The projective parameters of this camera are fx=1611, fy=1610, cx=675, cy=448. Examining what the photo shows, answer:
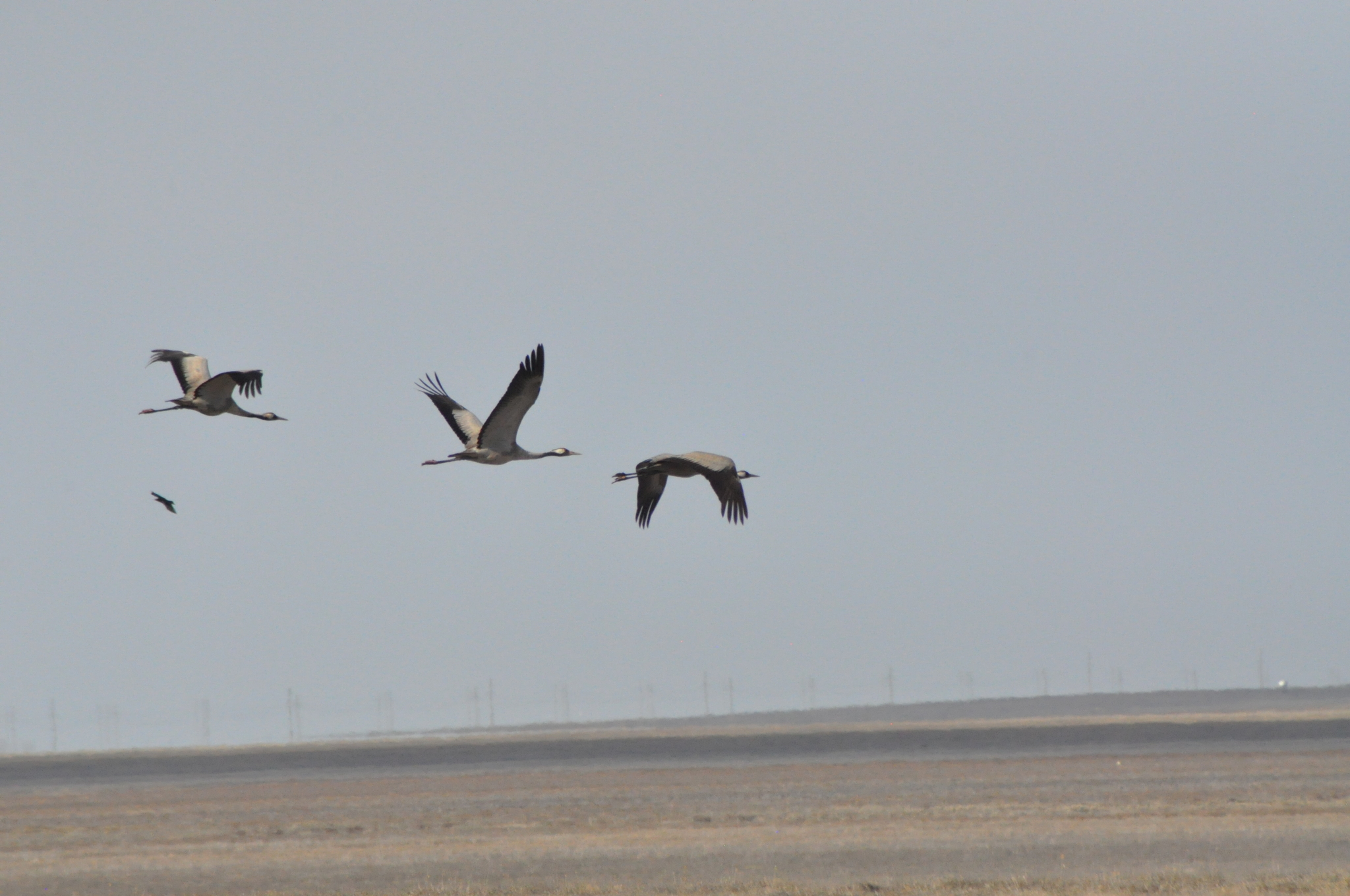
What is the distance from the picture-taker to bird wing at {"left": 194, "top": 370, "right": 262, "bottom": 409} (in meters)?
18.7

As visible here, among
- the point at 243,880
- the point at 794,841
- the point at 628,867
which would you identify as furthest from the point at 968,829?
the point at 243,880

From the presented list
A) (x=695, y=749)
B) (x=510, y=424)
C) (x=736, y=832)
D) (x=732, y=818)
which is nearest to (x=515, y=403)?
(x=510, y=424)

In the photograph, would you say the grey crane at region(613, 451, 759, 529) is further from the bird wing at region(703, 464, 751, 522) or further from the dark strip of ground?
the dark strip of ground

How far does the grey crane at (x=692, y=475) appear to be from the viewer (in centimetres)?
1952

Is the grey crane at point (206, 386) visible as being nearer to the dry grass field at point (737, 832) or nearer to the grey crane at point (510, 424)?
the grey crane at point (510, 424)

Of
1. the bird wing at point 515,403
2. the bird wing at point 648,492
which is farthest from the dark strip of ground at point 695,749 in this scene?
the bird wing at point 515,403

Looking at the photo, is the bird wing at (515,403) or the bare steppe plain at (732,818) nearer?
the bird wing at (515,403)

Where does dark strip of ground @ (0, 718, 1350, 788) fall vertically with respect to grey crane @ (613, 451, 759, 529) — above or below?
below

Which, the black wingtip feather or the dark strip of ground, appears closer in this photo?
the black wingtip feather

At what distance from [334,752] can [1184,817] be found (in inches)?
1823

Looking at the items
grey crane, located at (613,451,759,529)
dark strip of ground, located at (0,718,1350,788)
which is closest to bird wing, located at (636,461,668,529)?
grey crane, located at (613,451,759,529)

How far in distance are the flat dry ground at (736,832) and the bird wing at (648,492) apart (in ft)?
28.7

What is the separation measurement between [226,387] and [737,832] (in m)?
20.9

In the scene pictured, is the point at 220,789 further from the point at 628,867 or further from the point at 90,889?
the point at 628,867
